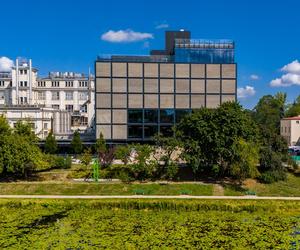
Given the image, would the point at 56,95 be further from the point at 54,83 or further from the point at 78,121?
the point at 78,121

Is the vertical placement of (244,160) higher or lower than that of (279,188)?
higher

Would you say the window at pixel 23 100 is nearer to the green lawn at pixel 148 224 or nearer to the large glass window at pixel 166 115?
the large glass window at pixel 166 115

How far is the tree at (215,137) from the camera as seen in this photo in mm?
46281

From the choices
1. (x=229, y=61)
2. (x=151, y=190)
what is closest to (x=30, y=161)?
(x=151, y=190)

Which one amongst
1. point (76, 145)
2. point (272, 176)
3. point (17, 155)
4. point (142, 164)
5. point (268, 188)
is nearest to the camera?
point (268, 188)

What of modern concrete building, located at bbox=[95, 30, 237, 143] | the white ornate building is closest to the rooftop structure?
modern concrete building, located at bbox=[95, 30, 237, 143]

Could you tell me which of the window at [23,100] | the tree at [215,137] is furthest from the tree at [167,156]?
the window at [23,100]

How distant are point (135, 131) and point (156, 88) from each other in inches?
361

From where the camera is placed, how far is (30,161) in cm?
4603

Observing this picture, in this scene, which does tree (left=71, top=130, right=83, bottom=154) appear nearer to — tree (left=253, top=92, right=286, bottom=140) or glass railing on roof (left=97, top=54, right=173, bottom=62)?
glass railing on roof (left=97, top=54, right=173, bottom=62)

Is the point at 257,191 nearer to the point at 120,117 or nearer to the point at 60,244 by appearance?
the point at 60,244

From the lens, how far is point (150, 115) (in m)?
72.9

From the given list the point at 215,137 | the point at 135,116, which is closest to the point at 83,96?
the point at 135,116

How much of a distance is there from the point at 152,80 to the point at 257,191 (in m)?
35.3
